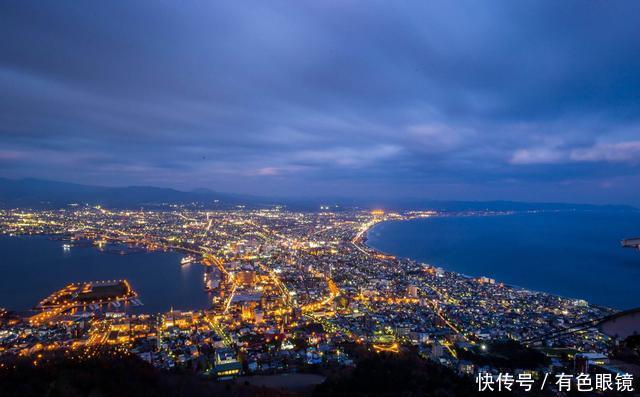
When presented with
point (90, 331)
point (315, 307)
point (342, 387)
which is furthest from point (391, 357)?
point (90, 331)

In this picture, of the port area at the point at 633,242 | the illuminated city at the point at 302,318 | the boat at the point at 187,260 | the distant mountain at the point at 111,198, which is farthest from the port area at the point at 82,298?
the distant mountain at the point at 111,198

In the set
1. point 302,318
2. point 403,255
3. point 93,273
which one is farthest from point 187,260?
point 403,255

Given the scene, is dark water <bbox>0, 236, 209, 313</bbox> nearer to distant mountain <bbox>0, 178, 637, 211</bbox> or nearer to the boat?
the boat

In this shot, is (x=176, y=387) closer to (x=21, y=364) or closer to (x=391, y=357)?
(x=21, y=364)

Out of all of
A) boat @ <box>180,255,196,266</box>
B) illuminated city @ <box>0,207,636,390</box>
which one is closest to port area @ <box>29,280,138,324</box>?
illuminated city @ <box>0,207,636,390</box>

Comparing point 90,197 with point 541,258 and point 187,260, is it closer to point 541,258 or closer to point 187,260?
point 187,260

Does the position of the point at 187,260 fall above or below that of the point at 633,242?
below
